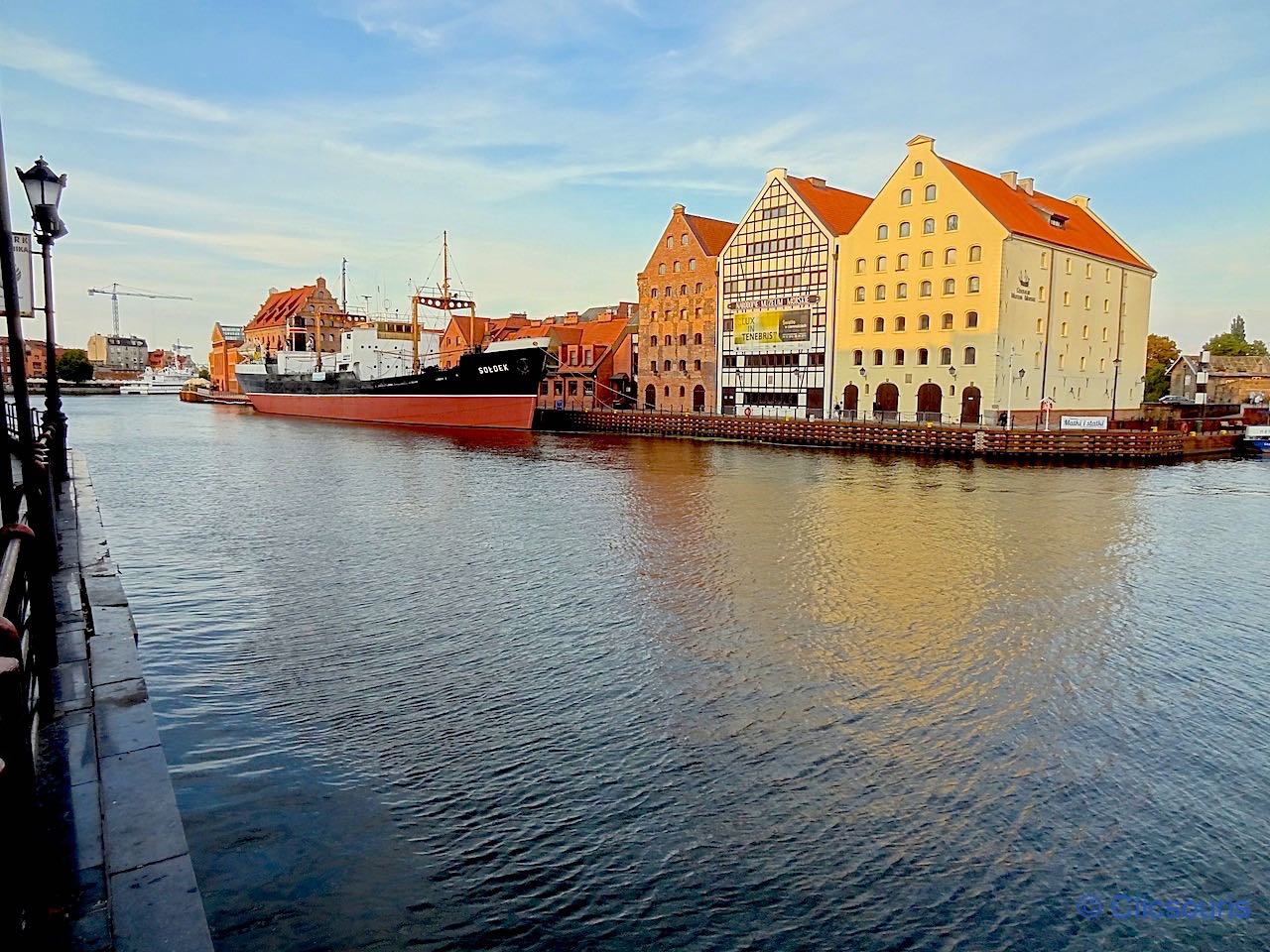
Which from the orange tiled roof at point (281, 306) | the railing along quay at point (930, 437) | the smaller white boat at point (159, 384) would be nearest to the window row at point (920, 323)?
the railing along quay at point (930, 437)

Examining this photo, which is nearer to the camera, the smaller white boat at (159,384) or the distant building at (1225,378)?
the distant building at (1225,378)

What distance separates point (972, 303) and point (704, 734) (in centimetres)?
4475

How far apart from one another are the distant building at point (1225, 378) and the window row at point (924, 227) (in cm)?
4492

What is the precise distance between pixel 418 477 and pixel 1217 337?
351 feet

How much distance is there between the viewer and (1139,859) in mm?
6434

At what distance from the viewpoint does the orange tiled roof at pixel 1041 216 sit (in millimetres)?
47844

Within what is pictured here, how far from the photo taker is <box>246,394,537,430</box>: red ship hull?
56.9 m

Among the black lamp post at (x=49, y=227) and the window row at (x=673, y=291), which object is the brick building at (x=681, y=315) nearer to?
the window row at (x=673, y=291)

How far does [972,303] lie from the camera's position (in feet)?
155

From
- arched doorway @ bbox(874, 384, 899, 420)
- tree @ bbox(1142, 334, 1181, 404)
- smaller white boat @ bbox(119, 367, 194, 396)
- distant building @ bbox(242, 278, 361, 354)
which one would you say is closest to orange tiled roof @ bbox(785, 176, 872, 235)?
arched doorway @ bbox(874, 384, 899, 420)

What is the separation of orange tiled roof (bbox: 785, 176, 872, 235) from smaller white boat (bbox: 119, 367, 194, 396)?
13722cm

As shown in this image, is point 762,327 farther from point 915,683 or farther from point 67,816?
point 67,816

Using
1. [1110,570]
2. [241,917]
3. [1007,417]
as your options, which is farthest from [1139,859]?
[1007,417]

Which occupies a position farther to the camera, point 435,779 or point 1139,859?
point 435,779
